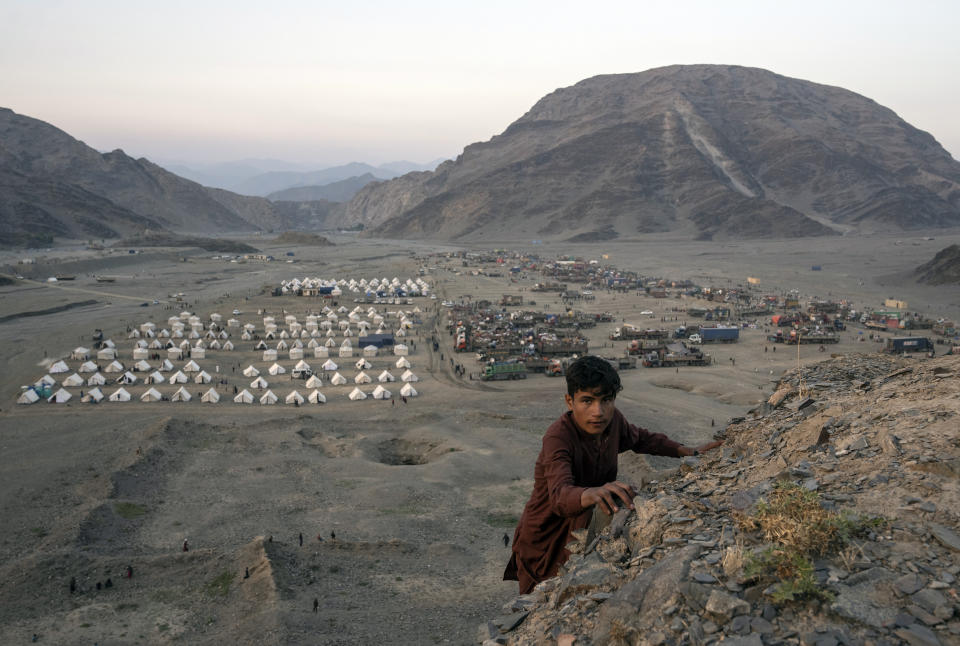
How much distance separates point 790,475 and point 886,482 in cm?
57

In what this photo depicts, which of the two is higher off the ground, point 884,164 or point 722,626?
point 884,164

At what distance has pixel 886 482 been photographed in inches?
163

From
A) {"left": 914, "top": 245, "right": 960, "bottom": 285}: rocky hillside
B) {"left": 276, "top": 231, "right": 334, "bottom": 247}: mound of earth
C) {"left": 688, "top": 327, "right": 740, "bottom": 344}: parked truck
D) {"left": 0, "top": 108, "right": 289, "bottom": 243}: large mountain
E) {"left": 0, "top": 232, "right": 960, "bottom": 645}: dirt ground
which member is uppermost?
{"left": 0, "top": 108, "right": 289, "bottom": 243}: large mountain

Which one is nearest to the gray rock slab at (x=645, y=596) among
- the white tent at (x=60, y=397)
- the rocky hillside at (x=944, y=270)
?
the white tent at (x=60, y=397)

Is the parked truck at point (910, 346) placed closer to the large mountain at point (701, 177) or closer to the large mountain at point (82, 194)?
the large mountain at point (701, 177)

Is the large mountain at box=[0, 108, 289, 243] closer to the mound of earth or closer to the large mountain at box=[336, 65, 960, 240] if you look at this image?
the mound of earth

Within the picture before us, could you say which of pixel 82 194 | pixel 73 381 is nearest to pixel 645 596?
pixel 73 381

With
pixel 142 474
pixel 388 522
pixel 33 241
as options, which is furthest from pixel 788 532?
pixel 33 241

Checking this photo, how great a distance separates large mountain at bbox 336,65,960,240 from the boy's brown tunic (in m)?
130

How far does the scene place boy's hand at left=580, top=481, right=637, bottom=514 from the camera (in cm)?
400

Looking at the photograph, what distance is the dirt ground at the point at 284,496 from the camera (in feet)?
41.4

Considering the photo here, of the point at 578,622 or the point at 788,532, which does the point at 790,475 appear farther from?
the point at 578,622

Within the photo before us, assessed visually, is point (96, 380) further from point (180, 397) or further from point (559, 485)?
point (559, 485)

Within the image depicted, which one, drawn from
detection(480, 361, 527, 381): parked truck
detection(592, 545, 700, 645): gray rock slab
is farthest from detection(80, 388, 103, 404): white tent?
detection(592, 545, 700, 645): gray rock slab
